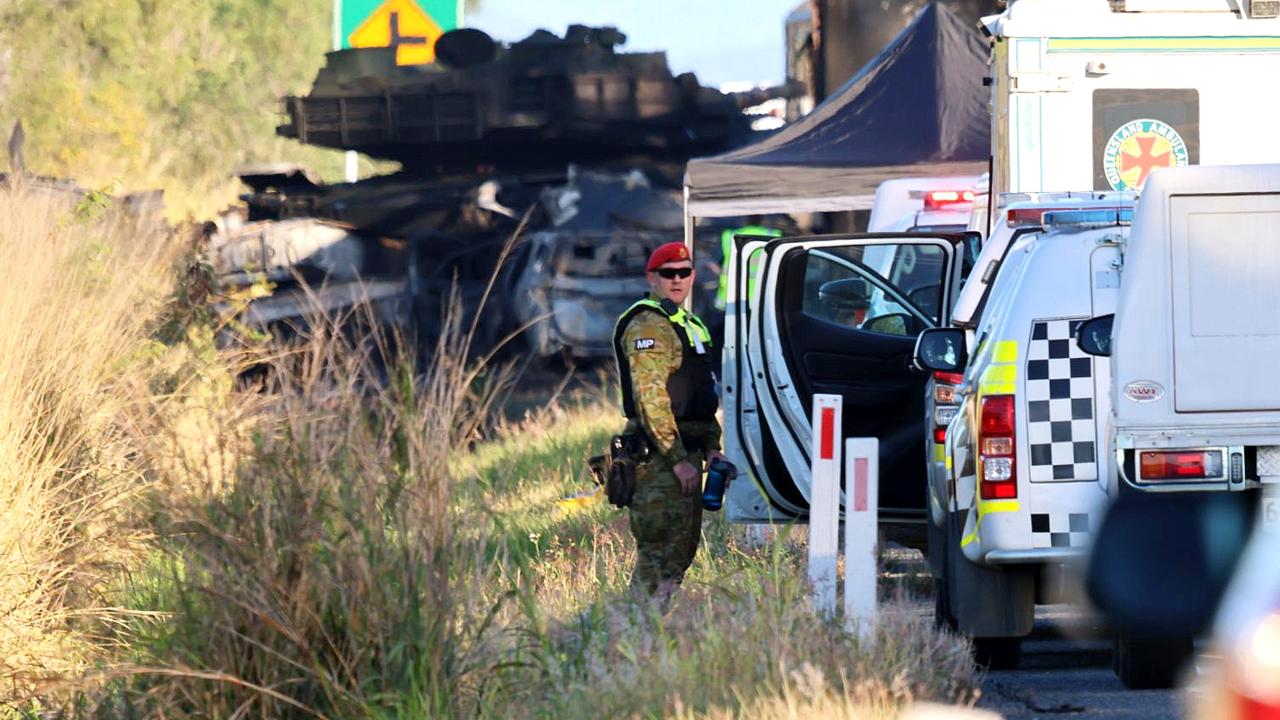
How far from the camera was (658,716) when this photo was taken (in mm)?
5680

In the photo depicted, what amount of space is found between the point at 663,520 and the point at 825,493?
66 centimetres

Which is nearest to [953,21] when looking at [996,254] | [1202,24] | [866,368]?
[1202,24]

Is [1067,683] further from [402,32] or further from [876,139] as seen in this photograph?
[402,32]

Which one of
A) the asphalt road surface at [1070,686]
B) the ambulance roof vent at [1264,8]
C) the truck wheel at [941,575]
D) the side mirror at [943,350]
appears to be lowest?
the asphalt road surface at [1070,686]

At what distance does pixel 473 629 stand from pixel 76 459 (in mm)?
2870

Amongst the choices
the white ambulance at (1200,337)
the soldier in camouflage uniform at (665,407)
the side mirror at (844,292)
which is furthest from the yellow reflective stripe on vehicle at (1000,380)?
the side mirror at (844,292)

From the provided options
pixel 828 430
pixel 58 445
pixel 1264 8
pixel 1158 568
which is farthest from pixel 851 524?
pixel 1264 8

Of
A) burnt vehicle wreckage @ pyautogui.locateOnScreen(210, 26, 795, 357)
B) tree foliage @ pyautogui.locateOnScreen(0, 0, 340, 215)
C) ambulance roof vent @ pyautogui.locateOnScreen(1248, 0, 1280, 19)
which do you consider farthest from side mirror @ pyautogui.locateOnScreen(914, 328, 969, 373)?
tree foliage @ pyautogui.locateOnScreen(0, 0, 340, 215)

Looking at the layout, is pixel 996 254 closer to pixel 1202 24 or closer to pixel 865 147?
pixel 1202 24

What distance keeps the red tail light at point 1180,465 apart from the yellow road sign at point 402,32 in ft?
67.9

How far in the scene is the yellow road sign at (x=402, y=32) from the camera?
86.8ft

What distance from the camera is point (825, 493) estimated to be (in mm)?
7559

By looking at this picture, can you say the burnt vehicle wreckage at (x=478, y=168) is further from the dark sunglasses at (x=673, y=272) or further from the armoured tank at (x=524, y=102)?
the dark sunglasses at (x=673, y=272)

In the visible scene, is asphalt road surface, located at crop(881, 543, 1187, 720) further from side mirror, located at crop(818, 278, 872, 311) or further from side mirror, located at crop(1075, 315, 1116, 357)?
side mirror, located at crop(818, 278, 872, 311)
